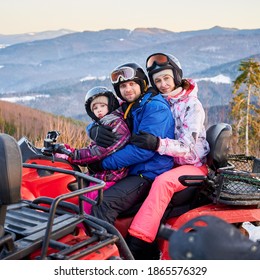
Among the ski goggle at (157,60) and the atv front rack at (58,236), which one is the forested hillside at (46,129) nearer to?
the ski goggle at (157,60)

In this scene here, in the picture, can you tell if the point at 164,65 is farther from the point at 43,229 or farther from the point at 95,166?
the point at 43,229

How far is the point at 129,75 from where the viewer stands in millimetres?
4617

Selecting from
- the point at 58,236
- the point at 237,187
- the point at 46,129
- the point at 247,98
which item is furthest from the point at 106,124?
the point at 247,98

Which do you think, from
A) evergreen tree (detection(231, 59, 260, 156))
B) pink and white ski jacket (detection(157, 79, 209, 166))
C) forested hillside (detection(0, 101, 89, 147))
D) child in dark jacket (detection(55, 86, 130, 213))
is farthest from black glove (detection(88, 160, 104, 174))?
evergreen tree (detection(231, 59, 260, 156))

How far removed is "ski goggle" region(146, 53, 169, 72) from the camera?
4684 millimetres

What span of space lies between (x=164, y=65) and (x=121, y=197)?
1259 mm

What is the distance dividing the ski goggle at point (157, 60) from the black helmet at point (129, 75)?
0.11 m

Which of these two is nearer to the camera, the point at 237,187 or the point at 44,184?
the point at 44,184

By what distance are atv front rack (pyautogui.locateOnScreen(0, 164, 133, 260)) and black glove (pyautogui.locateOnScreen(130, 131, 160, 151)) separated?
1.09m

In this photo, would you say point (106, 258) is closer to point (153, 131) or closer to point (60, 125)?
point (153, 131)

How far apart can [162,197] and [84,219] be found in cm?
105

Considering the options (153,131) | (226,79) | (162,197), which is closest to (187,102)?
(153,131)

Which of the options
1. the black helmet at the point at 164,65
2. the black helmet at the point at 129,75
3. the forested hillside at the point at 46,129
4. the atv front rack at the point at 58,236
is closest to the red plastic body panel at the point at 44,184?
the atv front rack at the point at 58,236
